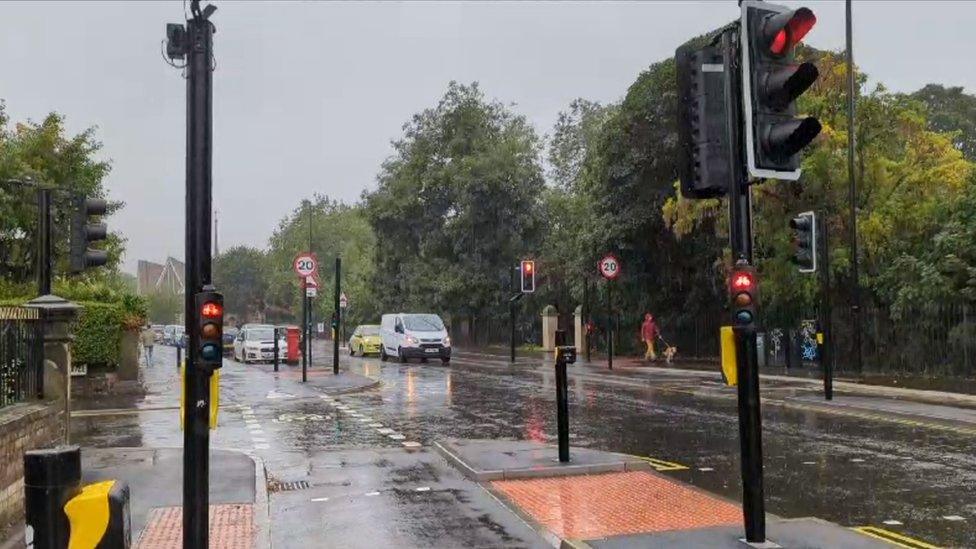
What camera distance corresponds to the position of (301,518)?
27.9ft

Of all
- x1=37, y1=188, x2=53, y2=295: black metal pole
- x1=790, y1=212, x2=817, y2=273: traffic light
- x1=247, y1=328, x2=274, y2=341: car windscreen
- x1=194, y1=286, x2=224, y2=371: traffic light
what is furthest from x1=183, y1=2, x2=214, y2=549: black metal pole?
x1=247, y1=328, x2=274, y2=341: car windscreen

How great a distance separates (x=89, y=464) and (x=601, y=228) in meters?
26.3

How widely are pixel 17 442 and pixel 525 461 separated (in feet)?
17.6

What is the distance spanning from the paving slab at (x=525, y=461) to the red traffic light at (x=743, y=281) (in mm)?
4163

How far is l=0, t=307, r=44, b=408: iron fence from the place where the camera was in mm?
9344

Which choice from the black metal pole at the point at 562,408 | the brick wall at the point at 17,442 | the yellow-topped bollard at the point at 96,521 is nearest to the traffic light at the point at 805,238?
the black metal pole at the point at 562,408

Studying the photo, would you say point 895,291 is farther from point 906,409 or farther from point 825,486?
point 825,486

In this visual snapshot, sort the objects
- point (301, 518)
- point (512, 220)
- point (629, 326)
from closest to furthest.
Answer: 1. point (301, 518)
2. point (629, 326)
3. point (512, 220)

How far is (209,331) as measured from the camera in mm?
6289

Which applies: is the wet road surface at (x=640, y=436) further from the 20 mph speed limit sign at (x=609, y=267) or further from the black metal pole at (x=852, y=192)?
the 20 mph speed limit sign at (x=609, y=267)

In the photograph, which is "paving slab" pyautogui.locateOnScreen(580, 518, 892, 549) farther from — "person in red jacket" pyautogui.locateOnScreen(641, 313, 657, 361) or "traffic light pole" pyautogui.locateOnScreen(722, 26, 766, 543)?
"person in red jacket" pyautogui.locateOnScreen(641, 313, 657, 361)

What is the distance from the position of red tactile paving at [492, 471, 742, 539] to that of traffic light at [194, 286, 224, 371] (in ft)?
10.7

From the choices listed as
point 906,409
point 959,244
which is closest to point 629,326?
point 959,244

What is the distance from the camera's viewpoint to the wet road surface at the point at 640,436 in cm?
881
